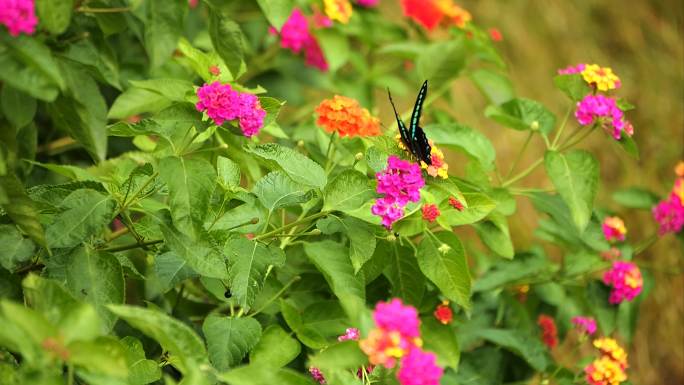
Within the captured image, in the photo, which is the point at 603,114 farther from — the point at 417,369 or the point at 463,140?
the point at 417,369

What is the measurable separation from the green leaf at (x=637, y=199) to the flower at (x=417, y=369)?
1.47 m

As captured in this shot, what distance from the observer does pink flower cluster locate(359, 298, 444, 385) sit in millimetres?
1189

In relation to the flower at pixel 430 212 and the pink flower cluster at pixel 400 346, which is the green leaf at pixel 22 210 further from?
the flower at pixel 430 212

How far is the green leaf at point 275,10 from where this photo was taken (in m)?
1.71

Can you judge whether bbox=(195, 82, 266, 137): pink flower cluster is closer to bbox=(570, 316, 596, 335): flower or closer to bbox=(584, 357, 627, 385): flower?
bbox=(584, 357, 627, 385): flower

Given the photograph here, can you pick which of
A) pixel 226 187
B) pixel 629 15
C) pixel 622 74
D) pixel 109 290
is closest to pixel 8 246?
pixel 109 290

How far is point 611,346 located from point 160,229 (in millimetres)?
1154

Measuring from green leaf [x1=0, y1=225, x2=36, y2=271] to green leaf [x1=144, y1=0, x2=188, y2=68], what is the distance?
0.42m

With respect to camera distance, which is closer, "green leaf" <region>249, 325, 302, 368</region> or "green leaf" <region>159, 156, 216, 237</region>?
"green leaf" <region>159, 156, 216, 237</region>

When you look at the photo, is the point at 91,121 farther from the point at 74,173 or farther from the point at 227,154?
the point at 227,154

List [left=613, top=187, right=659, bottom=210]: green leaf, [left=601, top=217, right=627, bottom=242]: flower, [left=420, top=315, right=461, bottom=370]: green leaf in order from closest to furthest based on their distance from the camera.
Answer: [left=420, top=315, right=461, bottom=370]: green leaf → [left=601, top=217, right=627, bottom=242]: flower → [left=613, top=187, right=659, bottom=210]: green leaf

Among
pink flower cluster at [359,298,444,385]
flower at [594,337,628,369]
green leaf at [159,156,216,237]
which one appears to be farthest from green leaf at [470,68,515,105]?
pink flower cluster at [359,298,444,385]

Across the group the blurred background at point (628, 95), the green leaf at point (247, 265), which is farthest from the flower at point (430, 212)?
the blurred background at point (628, 95)

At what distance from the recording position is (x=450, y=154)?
3834mm
